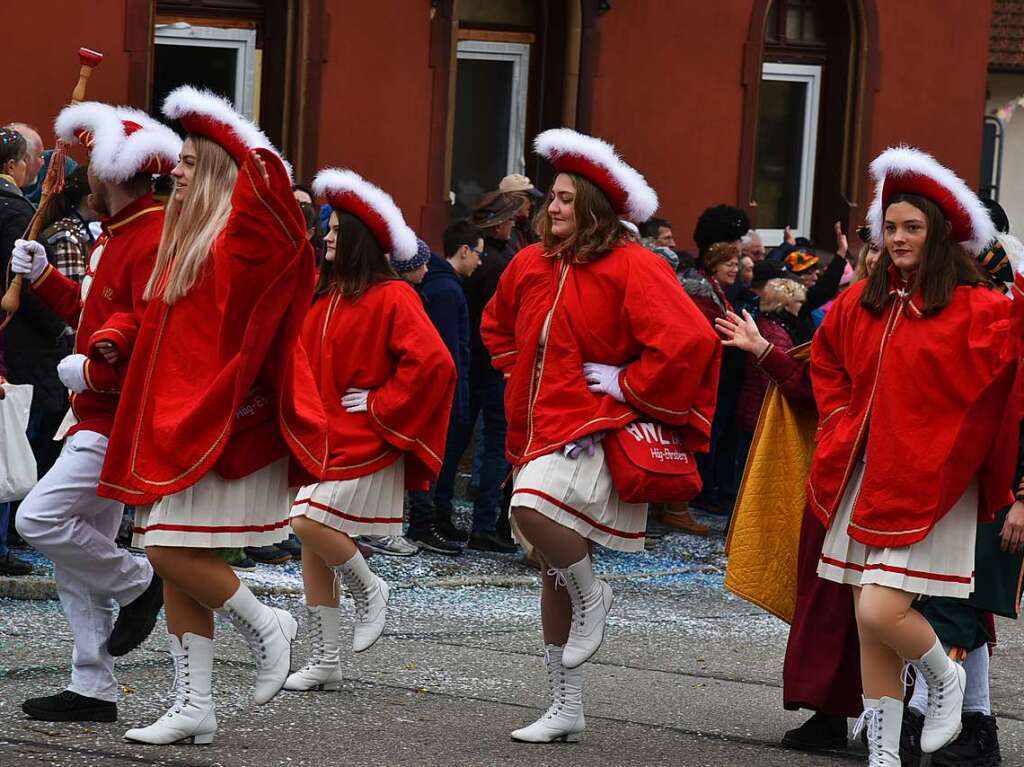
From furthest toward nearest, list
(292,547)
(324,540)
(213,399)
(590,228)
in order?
(292,547), (324,540), (590,228), (213,399)

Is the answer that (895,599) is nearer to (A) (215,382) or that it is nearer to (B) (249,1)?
(A) (215,382)

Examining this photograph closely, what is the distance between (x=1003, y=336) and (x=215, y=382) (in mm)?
2278

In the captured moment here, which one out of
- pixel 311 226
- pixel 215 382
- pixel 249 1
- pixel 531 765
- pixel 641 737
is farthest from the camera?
pixel 249 1

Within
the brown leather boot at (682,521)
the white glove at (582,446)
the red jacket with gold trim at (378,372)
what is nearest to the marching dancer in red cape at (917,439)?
the white glove at (582,446)

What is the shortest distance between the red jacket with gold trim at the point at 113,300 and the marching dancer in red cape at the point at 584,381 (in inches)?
52.5

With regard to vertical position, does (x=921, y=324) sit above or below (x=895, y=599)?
above

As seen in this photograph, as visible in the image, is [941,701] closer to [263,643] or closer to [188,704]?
[263,643]

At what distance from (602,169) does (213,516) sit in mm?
1836

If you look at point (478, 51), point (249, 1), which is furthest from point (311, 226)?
point (478, 51)

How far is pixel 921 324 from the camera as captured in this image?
593 cm

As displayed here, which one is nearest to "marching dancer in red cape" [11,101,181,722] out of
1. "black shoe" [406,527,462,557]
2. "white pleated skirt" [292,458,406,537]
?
"white pleated skirt" [292,458,406,537]

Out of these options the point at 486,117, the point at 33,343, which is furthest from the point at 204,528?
the point at 486,117

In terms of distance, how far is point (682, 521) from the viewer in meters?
11.9

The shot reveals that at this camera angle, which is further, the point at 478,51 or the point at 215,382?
the point at 478,51
